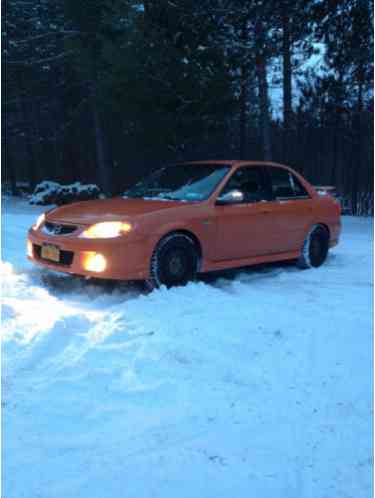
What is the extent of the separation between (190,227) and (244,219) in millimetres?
883

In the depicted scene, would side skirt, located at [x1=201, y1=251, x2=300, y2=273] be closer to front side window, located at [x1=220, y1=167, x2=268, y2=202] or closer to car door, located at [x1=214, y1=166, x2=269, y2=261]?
car door, located at [x1=214, y1=166, x2=269, y2=261]

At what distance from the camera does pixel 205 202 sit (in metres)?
5.51

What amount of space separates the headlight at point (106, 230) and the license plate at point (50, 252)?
0.39m

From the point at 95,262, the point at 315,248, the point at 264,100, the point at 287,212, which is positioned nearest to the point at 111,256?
the point at 95,262

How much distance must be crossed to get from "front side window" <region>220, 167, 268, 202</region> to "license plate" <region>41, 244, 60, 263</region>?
2078 millimetres

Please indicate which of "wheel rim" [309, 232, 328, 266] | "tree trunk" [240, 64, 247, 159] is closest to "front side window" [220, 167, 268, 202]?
"wheel rim" [309, 232, 328, 266]

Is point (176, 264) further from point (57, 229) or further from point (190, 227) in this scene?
point (57, 229)

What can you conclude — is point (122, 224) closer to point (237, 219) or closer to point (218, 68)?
point (237, 219)

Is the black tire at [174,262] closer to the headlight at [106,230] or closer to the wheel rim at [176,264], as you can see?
the wheel rim at [176,264]

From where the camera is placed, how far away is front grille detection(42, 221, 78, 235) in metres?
5.05

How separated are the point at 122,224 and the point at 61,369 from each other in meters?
1.97

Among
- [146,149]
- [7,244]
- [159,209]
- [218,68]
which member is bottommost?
[7,244]

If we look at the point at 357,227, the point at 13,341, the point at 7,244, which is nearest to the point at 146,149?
the point at 357,227

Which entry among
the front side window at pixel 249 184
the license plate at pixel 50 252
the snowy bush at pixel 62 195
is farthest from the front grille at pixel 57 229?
the snowy bush at pixel 62 195
